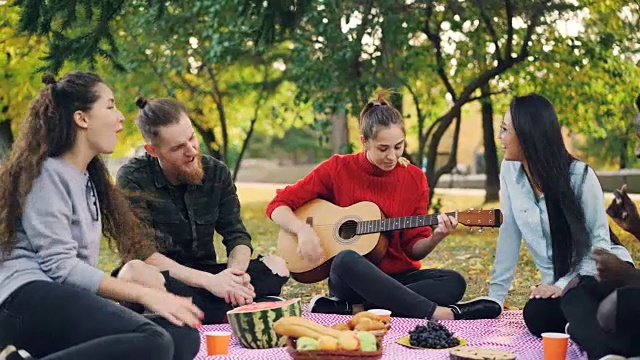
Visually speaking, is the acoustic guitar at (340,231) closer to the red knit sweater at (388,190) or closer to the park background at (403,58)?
the red knit sweater at (388,190)

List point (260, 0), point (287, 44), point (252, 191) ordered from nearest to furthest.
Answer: point (260, 0) → point (287, 44) → point (252, 191)

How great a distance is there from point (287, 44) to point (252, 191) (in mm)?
11592

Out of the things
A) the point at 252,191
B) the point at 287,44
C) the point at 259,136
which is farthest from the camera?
the point at 259,136

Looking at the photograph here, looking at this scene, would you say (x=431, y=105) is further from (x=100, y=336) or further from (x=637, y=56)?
(x=100, y=336)

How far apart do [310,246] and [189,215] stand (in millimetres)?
802

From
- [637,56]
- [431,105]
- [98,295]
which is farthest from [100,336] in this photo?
[431,105]

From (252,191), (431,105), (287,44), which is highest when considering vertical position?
(287,44)

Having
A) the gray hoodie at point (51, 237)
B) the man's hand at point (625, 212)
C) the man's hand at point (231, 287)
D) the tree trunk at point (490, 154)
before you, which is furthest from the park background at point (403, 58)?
the gray hoodie at point (51, 237)

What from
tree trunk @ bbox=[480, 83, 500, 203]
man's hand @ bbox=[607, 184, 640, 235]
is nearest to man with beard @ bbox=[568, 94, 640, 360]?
man's hand @ bbox=[607, 184, 640, 235]

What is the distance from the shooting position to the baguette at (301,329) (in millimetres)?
3823

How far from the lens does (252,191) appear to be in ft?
97.7

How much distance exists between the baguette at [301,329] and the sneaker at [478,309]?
143 centimetres

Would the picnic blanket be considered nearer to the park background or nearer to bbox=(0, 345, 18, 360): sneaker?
bbox=(0, 345, 18, 360): sneaker

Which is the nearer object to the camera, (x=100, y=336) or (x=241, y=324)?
(x=100, y=336)
